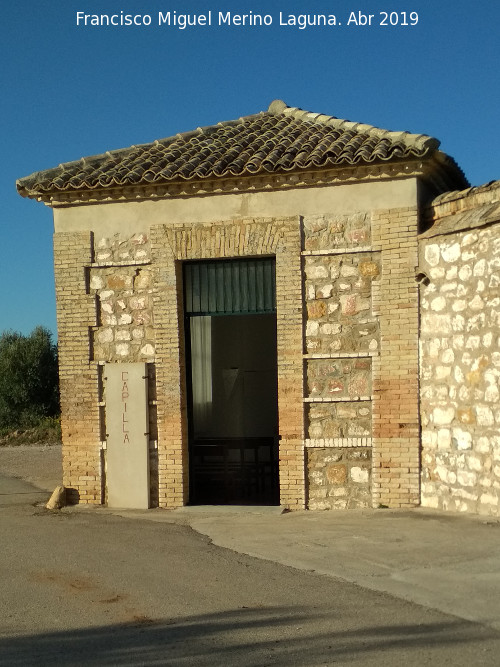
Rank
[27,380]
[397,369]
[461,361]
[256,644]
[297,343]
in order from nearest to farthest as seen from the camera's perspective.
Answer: [256,644] < [461,361] < [397,369] < [297,343] < [27,380]

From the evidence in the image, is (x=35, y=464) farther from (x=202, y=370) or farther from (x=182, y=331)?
(x=182, y=331)

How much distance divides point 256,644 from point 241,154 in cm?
717

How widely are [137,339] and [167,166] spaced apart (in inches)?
92.1

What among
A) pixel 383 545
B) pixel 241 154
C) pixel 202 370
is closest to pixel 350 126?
pixel 241 154

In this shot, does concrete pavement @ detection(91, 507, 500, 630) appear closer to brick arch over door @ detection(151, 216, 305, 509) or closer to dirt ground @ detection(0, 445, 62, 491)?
brick arch over door @ detection(151, 216, 305, 509)

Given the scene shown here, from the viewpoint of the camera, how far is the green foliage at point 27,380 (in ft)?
92.9

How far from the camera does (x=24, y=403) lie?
28516 millimetres

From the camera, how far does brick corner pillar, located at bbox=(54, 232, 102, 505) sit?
10984mm

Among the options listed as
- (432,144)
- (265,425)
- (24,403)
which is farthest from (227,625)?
(24,403)

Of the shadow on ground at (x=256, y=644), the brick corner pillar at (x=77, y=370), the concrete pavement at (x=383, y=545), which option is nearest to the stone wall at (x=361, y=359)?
the concrete pavement at (x=383, y=545)

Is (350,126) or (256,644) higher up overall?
(350,126)

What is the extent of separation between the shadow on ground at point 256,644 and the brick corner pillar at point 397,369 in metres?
4.41

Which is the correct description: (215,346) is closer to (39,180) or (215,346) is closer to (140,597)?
(39,180)

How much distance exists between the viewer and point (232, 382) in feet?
46.6
